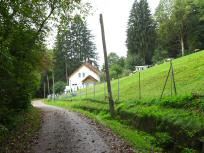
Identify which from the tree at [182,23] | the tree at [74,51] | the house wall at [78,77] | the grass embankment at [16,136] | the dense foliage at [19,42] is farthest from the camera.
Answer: the tree at [74,51]

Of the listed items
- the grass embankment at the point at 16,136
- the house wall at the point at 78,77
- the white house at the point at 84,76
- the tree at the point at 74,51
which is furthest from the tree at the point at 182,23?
the grass embankment at the point at 16,136

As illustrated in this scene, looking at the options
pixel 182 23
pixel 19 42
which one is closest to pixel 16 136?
pixel 19 42

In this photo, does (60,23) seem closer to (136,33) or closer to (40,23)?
(40,23)

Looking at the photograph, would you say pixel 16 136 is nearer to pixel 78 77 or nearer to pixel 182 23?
pixel 182 23

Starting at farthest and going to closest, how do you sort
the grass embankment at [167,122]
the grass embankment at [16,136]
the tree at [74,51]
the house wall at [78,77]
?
1. the tree at [74,51]
2. the house wall at [78,77]
3. the grass embankment at [16,136]
4. the grass embankment at [167,122]

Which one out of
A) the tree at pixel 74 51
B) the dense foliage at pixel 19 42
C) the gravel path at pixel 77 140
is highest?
the tree at pixel 74 51

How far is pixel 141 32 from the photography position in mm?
85750

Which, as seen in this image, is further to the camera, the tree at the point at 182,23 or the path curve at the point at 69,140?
the tree at the point at 182,23

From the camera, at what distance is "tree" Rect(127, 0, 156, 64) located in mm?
85312

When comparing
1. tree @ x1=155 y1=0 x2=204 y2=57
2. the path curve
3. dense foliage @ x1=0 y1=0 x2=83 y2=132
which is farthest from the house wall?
the path curve

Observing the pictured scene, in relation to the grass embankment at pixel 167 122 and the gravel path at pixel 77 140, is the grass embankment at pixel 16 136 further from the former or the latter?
the grass embankment at pixel 167 122

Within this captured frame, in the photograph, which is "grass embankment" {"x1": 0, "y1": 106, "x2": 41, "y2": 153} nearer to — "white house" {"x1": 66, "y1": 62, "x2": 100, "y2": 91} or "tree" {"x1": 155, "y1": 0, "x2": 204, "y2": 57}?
"tree" {"x1": 155, "y1": 0, "x2": 204, "y2": 57}

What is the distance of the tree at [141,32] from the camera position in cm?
8531

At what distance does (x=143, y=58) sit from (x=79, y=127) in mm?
66066
